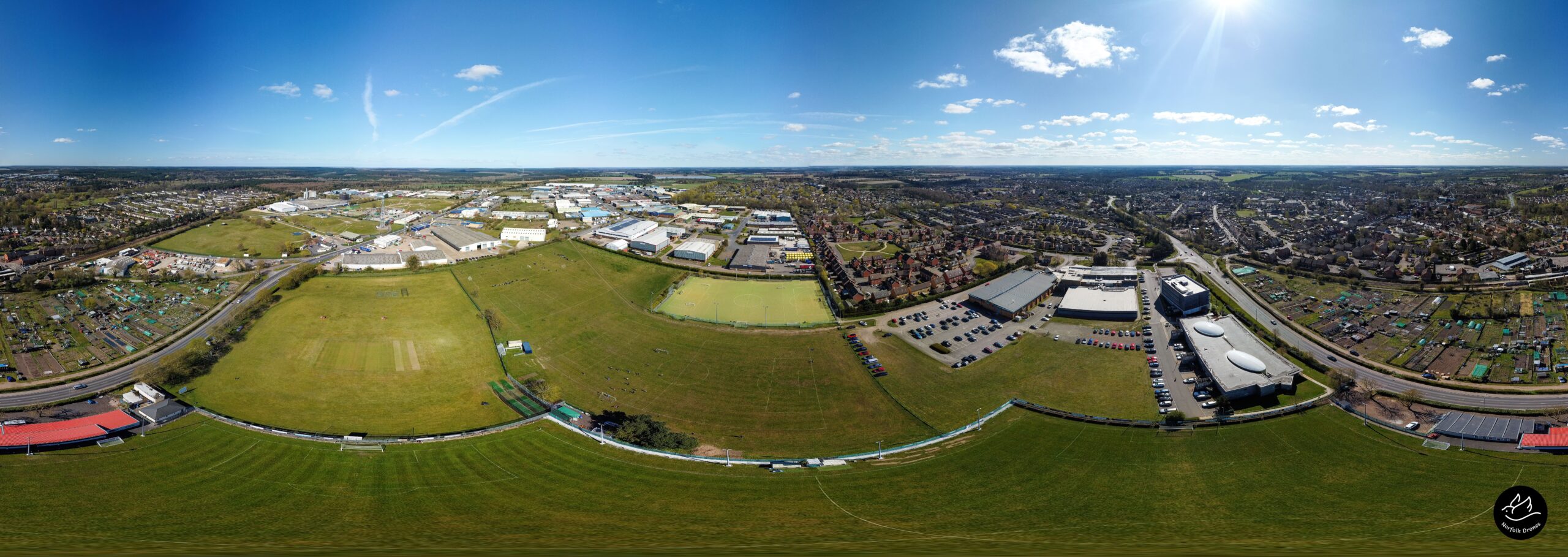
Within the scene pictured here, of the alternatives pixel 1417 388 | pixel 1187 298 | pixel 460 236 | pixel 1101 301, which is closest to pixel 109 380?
pixel 460 236

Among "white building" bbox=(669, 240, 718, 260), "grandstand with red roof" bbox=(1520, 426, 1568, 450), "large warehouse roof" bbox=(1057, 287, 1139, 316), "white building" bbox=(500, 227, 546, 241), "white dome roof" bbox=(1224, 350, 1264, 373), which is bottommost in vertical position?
"grandstand with red roof" bbox=(1520, 426, 1568, 450)

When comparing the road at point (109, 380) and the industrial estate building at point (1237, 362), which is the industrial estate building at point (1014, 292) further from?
the road at point (109, 380)

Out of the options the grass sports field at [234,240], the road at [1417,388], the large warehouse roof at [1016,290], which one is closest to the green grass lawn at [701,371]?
the large warehouse roof at [1016,290]

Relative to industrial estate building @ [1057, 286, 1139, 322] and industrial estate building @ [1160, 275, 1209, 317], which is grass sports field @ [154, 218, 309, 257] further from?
industrial estate building @ [1160, 275, 1209, 317]

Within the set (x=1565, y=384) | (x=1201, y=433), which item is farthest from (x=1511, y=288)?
(x=1201, y=433)

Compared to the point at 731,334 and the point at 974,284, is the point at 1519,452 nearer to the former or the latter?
the point at 974,284

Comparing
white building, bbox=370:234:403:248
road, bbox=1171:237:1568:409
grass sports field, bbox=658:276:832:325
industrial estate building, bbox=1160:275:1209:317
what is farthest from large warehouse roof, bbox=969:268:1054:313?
white building, bbox=370:234:403:248
